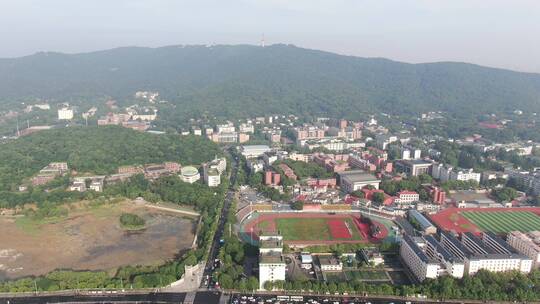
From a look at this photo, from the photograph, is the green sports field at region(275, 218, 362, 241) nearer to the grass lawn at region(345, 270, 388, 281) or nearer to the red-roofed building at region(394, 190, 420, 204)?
the grass lawn at region(345, 270, 388, 281)

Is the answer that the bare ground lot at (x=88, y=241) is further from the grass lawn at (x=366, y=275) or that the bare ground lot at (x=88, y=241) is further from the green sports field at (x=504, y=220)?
the green sports field at (x=504, y=220)

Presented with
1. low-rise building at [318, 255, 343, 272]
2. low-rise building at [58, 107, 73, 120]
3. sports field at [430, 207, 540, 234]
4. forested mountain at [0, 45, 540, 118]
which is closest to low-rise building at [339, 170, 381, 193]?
sports field at [430, 207, 540, 234]

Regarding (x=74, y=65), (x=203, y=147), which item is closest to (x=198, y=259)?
(x=203, y=147)

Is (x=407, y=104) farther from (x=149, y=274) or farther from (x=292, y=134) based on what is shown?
(x=149, y=274)

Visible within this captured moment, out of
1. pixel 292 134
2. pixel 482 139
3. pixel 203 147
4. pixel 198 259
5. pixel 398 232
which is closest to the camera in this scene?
pixel 198 259

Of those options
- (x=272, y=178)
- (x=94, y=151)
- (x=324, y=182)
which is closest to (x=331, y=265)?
(x=324, y=182)
